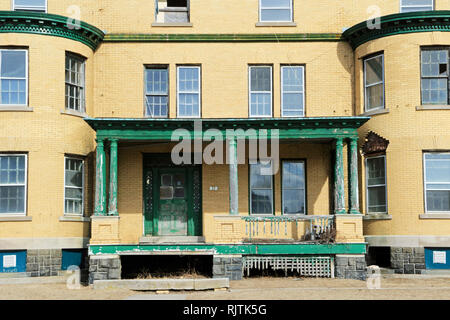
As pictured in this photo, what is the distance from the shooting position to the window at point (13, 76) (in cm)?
1909

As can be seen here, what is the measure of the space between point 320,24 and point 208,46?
3868 millimetres

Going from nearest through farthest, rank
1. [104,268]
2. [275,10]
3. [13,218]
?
[104,268], [13,218], [275,10]

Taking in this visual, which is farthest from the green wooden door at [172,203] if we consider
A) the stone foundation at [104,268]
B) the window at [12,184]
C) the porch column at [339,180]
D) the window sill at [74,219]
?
the porch column at [339,180]

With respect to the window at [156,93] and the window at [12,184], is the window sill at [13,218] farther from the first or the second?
the window at [156,93]

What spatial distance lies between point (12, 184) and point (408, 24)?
1304 centimetres

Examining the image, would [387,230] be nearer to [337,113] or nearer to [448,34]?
[337,113]

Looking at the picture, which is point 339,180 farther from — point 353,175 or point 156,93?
point 156,93

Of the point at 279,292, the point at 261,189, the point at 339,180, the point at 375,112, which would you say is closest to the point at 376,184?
the point at 339,180

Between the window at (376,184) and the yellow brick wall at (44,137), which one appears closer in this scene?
the yellow brick wall at (44,137)

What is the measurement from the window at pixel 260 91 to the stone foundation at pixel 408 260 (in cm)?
605

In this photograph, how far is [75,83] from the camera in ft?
66.0

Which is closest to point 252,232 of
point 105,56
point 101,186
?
point 101,186

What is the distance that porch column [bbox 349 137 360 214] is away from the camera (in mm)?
18781

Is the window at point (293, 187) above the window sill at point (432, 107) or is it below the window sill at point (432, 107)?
below
